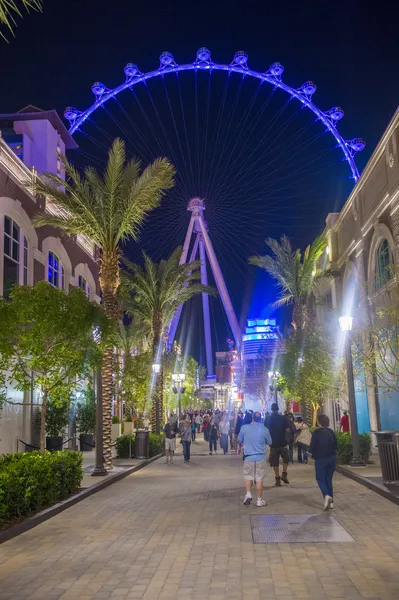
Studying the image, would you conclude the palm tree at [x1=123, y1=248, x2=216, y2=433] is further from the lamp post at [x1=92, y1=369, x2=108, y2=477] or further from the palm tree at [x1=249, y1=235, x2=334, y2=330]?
the lamp post at [x1=92, y1=369, x2=108, y2=477]

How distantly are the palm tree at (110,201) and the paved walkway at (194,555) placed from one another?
10423 mm

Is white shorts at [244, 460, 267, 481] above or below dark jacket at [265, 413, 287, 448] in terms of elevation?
below

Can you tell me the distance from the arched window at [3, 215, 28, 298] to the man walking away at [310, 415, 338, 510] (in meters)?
15.6

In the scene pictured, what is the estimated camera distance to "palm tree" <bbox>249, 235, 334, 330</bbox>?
36.1 metres

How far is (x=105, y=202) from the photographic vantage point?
23.6 meters

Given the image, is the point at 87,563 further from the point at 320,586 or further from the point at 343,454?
the point at 343,454

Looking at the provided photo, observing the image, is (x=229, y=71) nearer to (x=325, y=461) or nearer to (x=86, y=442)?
(x=86, y=442)

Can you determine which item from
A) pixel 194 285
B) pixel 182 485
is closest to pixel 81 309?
pixel 182 485

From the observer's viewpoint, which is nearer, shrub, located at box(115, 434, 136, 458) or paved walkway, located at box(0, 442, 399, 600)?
paved walkway, located at box(0, 442, 399, 600)

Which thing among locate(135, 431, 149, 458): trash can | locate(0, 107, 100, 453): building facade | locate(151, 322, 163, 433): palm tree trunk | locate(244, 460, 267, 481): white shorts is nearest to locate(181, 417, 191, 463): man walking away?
locate(135, 431, 149, 458): trash can

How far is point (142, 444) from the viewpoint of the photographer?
27234 millimetres

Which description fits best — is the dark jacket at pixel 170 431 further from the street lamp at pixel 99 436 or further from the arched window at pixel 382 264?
the arched window at pixel 382 264

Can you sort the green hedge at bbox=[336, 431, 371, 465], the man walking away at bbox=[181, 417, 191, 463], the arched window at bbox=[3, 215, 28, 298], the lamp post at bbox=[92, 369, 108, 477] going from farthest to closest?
the man walking away at bbox=[181, 417, 191, 463]
the arched window at bbox=[3, 215, 28, 298]
the green hedge at bbox=[336, 431, 371, 465]
the lamp post at bbox=[92, 369, 108, 477]

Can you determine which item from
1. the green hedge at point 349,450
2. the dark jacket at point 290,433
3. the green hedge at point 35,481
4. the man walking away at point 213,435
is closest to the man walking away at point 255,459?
the green hedge at point 35,481
